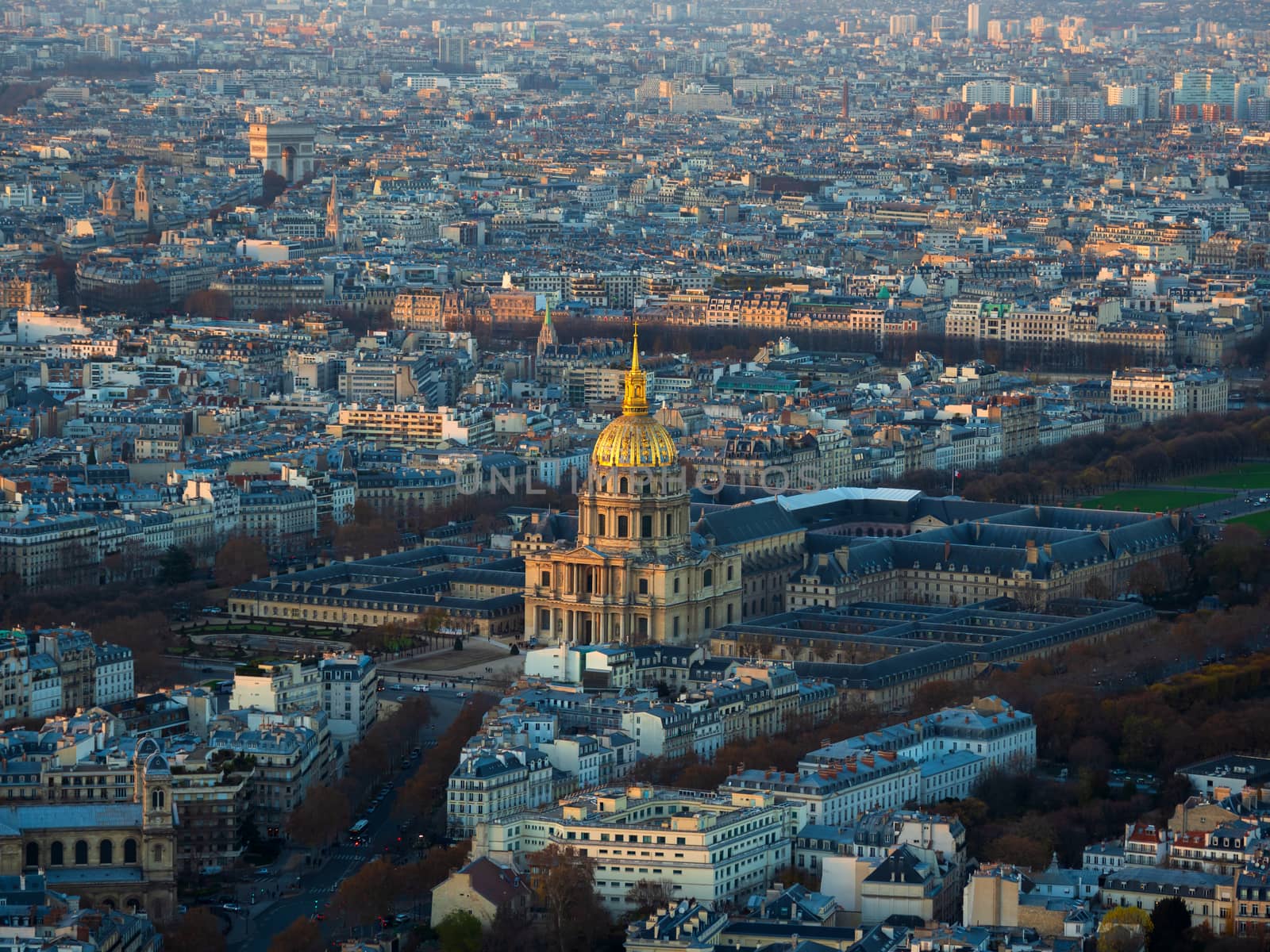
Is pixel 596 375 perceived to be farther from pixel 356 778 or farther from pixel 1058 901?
pixel 1058 901

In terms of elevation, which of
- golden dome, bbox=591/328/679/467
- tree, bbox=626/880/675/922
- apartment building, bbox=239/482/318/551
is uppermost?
golden dome, bbox=591/328/679/467

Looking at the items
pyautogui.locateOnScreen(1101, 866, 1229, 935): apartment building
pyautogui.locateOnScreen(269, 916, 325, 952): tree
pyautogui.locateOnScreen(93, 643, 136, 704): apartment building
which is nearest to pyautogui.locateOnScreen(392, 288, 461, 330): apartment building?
pyautogui.locateOnScreen(93, 643, 136, 704): apartment building

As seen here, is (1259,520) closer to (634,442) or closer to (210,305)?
(634,442)

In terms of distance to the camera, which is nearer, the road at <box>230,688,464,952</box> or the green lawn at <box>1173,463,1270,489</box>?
the road at <box>230,688,464,952</box>

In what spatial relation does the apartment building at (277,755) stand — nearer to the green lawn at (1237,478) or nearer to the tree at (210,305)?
the green lawn at (1237,478)

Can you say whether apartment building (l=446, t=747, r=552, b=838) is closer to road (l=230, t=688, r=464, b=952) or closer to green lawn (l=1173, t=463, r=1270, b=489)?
road (l=230, t=688, r=464, b=952)

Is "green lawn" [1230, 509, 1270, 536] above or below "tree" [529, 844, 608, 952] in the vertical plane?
below
